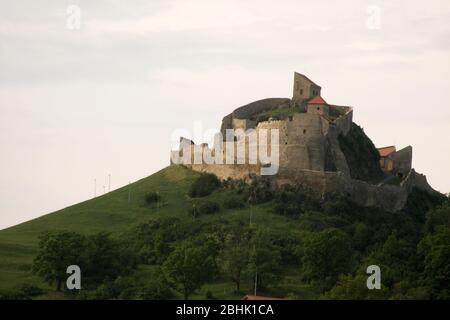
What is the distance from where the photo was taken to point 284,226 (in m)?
125

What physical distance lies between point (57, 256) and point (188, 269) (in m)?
11.3

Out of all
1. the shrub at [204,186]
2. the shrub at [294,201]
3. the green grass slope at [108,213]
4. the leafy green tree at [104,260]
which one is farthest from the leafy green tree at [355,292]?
the shrub at [204,186]

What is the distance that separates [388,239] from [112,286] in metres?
26.2

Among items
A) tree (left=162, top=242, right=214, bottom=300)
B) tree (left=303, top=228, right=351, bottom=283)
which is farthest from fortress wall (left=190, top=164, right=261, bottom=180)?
tree (left=162, top=242, right=214, bottom=300)

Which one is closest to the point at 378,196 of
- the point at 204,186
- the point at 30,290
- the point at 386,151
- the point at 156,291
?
the point at 386,151

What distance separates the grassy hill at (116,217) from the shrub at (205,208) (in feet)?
2.21

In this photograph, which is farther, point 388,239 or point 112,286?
point 388,239

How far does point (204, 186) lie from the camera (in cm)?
13412

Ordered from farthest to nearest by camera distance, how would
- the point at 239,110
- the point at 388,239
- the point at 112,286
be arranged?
the point at 239,110 < the point at 388,239 < the point at 112,286

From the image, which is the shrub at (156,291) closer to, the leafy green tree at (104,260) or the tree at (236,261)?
the tree at (236,261)

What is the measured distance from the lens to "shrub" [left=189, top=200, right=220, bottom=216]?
130 m

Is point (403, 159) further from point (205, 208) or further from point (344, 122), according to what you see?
point (205, 208)
